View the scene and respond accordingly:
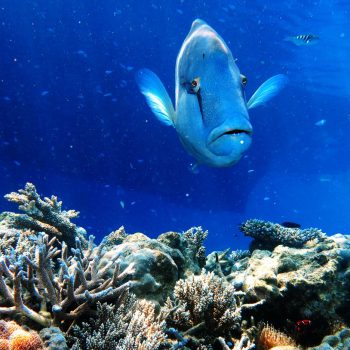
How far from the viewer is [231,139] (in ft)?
6.56

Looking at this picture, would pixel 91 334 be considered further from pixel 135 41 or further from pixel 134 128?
pixel 134 128

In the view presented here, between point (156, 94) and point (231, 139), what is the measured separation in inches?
35.7

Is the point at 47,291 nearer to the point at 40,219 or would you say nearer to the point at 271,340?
the point at 271,340

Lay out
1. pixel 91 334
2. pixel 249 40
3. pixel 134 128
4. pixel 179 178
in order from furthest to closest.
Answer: pixel 179 178
pixel 134 128
pixel 249 40
pixel 91 334

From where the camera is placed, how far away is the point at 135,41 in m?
21.2

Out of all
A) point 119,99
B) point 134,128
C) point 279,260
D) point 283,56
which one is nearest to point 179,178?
point 134,128

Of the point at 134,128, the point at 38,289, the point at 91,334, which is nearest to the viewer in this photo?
the point at 91,334

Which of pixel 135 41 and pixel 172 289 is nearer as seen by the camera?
pixel 172 289

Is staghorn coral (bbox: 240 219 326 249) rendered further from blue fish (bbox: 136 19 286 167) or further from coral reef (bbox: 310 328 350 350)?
blue fish (bbox: 136 19 286 167)

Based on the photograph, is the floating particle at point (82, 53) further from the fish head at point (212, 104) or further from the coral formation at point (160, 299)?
the fish head at point (212, 104)

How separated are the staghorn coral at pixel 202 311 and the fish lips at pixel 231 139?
230 centimetres

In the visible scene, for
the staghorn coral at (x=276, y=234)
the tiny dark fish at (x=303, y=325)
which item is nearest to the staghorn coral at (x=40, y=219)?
the tiny dark fish at (x=303, y=325)

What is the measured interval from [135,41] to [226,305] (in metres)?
20.2

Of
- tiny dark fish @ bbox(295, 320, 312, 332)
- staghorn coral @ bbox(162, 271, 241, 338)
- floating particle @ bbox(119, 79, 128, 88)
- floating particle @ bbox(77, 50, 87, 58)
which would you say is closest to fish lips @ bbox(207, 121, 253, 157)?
staghorn coral @ bbox(162, 271, 241, 338)
